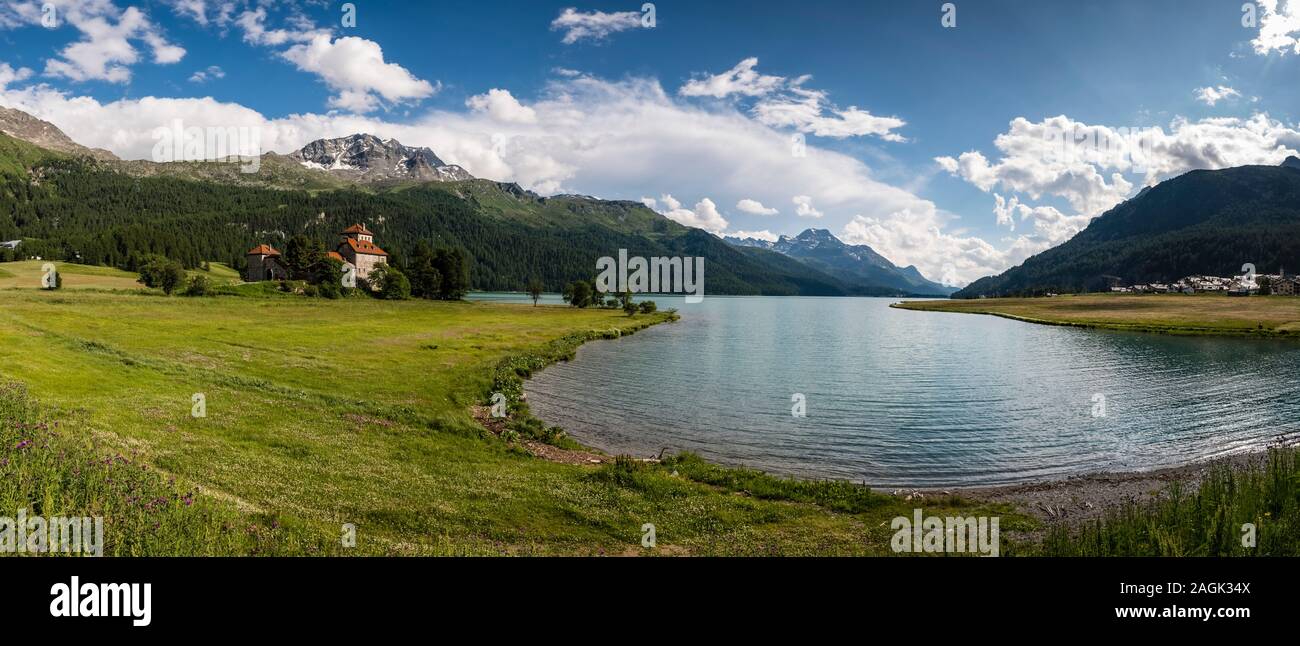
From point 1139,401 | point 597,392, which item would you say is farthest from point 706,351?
point 1139,401

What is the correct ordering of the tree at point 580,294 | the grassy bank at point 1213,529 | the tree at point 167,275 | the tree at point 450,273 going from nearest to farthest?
the grassy bank at point 1213,529, the tree at point 167,275, the tree at point 450,273, the tree at point 580,294

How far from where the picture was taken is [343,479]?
21031mm

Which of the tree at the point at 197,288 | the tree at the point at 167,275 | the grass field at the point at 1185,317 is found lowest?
the grass field at the point at 1185,317

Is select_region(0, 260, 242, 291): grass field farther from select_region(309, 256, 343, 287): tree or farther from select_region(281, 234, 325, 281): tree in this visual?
select_region(309, 256, 343, 287): tree

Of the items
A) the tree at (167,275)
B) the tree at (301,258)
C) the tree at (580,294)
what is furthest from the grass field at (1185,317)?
the tree at (167,275)

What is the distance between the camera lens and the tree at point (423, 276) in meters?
154

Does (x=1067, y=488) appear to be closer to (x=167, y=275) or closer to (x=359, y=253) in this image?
(x=167, y=275)

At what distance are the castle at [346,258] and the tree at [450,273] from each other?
16337 millimetres

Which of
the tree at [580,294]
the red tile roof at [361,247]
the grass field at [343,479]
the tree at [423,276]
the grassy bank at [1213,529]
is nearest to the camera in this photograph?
the grassy bank at [1213,529]

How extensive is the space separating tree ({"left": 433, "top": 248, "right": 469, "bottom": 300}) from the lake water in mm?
96081

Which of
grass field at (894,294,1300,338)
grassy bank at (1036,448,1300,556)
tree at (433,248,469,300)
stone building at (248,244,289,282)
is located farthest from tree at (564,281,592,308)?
grassy bank at (1036,448,1300,556)

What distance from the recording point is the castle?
526 feet

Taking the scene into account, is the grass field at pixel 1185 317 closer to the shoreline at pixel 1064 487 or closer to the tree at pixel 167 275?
the shoreline at pixel 1064 487

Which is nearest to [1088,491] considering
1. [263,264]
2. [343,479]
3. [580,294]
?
[343,479]
